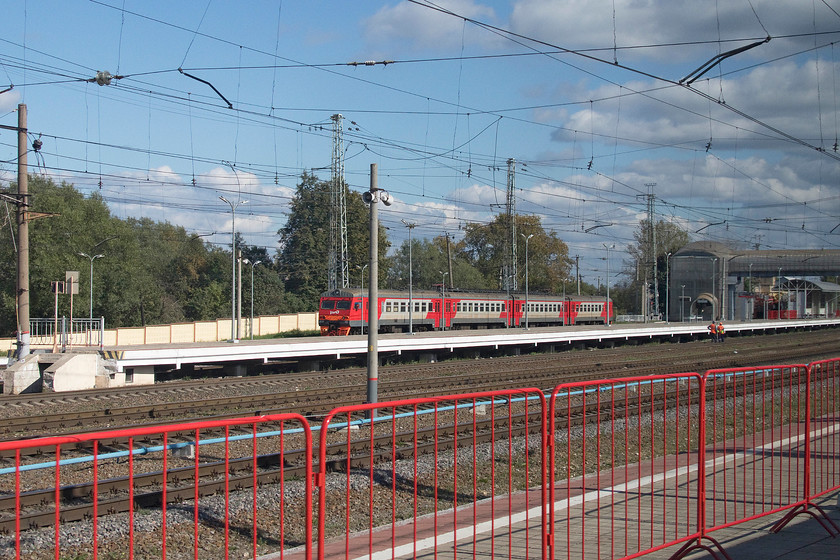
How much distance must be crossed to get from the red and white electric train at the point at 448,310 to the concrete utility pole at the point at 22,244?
1973 centimetres

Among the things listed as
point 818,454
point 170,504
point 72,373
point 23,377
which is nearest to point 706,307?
point 72,373

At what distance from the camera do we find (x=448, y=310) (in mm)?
48344

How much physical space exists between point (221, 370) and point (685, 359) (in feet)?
63.3

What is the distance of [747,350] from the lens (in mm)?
40156

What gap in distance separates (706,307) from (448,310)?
36371mm

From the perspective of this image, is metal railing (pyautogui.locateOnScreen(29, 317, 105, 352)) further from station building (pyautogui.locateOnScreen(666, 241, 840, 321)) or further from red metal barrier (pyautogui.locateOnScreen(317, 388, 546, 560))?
station building (pyautogui.locateOnScreen(666, 241, 840, 321))

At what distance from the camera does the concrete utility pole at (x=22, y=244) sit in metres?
21.4

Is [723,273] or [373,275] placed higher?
[723,273]

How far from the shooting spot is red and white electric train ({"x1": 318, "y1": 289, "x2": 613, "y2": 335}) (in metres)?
43.0

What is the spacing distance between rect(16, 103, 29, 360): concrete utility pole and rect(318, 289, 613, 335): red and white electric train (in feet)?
64.7

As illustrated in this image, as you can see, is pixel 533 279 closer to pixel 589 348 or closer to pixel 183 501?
pixel 589 348

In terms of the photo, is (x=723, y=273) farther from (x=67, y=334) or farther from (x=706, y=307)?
(x=67, y=334)

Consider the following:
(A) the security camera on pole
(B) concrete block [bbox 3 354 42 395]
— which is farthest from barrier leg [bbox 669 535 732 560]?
(B) concrete block [bbox 3 354 42 395]

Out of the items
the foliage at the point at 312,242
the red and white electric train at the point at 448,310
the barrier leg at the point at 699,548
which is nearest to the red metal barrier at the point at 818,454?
the barrier leg at the point at 699,548
